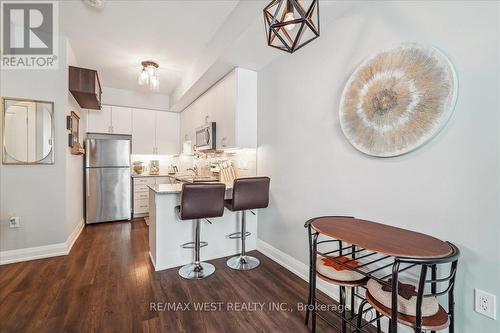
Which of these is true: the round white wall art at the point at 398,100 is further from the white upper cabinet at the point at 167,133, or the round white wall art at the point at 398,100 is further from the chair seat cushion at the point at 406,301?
the white upper cabinet at the point at 167,133

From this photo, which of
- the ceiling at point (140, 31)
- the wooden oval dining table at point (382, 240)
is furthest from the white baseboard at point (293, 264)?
the ceiling at point (140, 31)

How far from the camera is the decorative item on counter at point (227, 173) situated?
363 centimetres

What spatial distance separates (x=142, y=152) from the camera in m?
5.27

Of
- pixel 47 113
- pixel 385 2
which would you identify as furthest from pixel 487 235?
pixel 47 113

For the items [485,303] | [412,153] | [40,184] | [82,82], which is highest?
[82,82]

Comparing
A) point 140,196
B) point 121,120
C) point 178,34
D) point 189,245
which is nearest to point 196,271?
point 189,245

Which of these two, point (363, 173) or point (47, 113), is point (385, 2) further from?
point (47, 113)

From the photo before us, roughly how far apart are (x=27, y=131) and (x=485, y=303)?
442 centimetres

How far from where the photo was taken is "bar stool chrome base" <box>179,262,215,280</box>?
7.85ft

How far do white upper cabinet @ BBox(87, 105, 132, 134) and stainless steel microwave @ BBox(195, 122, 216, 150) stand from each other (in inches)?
87.3

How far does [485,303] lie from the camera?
120 centimetres

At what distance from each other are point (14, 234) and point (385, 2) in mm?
4450

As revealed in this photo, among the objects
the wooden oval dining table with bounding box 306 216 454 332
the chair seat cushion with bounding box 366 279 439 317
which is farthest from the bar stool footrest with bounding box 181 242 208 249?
the chair seat cushion with bounding box 366 279 439 317

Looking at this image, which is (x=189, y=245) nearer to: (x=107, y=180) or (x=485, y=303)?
(x=485, y=303)
